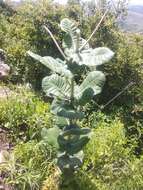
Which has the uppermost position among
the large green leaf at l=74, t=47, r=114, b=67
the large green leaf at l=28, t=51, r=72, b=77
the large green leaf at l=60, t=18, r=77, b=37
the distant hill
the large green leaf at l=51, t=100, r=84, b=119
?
the large green leaf at l=60, t=18, r=77, b=37

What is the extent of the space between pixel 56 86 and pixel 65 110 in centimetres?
26

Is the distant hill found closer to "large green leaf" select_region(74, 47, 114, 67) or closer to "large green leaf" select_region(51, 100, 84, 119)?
"large green leaf" select_region(51, 100, 84, 119)

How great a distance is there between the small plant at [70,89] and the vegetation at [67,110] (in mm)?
16

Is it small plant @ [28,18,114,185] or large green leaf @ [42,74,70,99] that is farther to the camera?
large green leaf @ [42,74,70,99]

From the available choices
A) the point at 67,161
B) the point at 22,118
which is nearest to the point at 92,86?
the point at 67,161

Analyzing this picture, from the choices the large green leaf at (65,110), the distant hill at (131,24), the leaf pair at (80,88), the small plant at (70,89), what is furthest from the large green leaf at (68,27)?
the distant hill at (131,24)

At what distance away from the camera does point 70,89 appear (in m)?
4.66

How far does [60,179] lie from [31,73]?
3670 mm

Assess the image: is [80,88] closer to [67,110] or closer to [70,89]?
[70,89]

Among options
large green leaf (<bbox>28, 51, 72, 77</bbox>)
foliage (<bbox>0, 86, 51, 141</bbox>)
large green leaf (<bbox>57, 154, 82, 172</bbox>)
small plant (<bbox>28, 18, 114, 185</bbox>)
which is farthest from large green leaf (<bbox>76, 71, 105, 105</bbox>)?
foliage (<bbox>0, 86, 51, 141</bbox>)

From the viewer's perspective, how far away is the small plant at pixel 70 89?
4.40 metres

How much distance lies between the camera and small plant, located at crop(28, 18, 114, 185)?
440 centimetres

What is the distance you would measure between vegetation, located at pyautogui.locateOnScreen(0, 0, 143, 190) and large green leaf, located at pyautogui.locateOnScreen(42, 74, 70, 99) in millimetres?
15

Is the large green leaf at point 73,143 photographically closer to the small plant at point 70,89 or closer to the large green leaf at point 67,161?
the small plant at point 70,89
